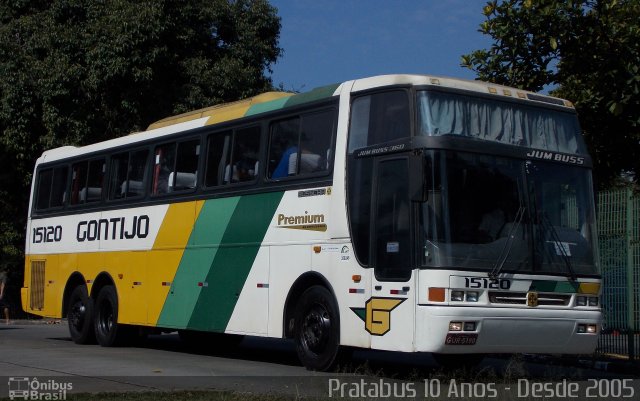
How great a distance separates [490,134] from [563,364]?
5.16m

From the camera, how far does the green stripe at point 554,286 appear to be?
11.3 metres

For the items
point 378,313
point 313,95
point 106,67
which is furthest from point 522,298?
point 106,67

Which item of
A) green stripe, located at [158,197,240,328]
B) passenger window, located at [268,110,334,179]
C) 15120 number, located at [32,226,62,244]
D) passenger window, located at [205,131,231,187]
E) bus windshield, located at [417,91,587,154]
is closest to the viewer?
bus windshield, located at [417,91,587,154]

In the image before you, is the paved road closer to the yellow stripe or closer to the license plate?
the yellow stripe

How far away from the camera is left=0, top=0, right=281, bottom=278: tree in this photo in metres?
26.7

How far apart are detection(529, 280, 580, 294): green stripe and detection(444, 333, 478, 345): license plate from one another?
1026mm

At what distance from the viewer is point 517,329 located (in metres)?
11.1

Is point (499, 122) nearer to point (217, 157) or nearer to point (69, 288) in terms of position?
point (217, 157)

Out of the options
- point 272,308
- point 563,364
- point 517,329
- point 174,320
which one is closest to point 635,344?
point 563,364

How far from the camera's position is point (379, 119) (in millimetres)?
11914

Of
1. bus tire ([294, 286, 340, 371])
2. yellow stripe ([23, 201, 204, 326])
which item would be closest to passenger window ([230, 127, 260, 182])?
yellow stripe ([23, 201, 204, 326])

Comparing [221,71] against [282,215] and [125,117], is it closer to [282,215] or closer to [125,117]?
[125,117]

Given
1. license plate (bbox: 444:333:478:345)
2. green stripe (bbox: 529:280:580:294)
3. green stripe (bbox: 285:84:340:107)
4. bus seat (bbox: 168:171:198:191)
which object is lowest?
license plate (bbox: 444:333:478:345)

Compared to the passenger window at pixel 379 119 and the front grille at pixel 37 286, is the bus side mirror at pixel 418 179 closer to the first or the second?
the passenger window at pixel 379 119
